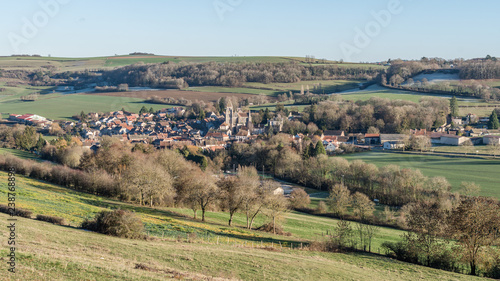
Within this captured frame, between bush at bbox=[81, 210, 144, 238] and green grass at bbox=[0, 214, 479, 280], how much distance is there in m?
0.86

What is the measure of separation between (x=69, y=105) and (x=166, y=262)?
393 feet

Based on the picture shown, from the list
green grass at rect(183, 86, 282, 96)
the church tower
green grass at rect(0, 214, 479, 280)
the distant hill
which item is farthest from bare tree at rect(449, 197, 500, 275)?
the distant hill

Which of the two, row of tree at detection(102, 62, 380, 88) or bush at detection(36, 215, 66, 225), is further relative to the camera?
row of tree at detection(102, 62, 380, 88)

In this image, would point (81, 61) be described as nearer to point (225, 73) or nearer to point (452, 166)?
point (225, 73)

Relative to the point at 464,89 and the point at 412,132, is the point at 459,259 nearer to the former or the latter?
the point at 412,132

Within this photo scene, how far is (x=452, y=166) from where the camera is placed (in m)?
62.8

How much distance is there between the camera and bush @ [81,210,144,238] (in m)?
21.5

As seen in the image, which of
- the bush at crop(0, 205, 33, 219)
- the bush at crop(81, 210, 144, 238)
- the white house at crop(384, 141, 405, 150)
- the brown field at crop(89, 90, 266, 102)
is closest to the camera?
the bush at crop(81, 210, 144, 238)

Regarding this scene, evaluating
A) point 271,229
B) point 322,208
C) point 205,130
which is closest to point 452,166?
point 322,208

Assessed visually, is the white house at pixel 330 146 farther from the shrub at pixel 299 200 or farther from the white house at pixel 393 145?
the shrub at pixel 299 200

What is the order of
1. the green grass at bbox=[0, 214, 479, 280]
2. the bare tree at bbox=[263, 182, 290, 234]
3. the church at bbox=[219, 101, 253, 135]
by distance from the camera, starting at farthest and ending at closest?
the church at bbox=[219, 101, 253, 135] → the bare tree at bbox=[263, 182, 290, 234] → the green grass at bbox=[0, 214, 479, 280]

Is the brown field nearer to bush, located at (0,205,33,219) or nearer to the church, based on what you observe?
the church

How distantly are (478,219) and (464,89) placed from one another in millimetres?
108454

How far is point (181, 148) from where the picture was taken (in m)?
76.1
